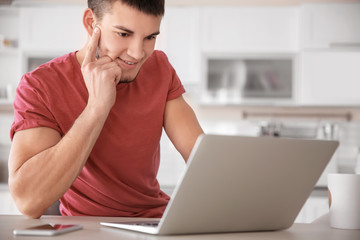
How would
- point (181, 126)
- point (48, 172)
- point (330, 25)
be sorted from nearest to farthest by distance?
point (48, 172)
point (181, 126)
point (330, 25)

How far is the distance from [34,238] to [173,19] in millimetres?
3473

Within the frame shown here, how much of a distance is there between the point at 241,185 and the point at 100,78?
0.56 metres

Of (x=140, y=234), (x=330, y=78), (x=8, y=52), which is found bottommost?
(x=140, y=234)

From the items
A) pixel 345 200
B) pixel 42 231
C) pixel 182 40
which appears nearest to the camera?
pixel 42 231

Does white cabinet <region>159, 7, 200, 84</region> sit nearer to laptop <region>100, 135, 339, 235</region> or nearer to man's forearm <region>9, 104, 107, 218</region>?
man's forearm <region>9, 104, 107, 218</region>

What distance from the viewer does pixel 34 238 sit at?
834mm

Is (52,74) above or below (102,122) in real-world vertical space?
above

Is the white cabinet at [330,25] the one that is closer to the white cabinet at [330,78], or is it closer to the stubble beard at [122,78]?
the white cabinet at [330,78]

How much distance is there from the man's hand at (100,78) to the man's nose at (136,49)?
0.05 m

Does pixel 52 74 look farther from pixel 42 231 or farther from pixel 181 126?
pixel 42 231

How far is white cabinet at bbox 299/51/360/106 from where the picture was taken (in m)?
4.04

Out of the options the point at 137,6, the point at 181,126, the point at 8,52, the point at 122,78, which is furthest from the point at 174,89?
the point at 8,52

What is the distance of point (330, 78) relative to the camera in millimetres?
4059

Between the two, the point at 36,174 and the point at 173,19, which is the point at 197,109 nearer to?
the point at 173,19
